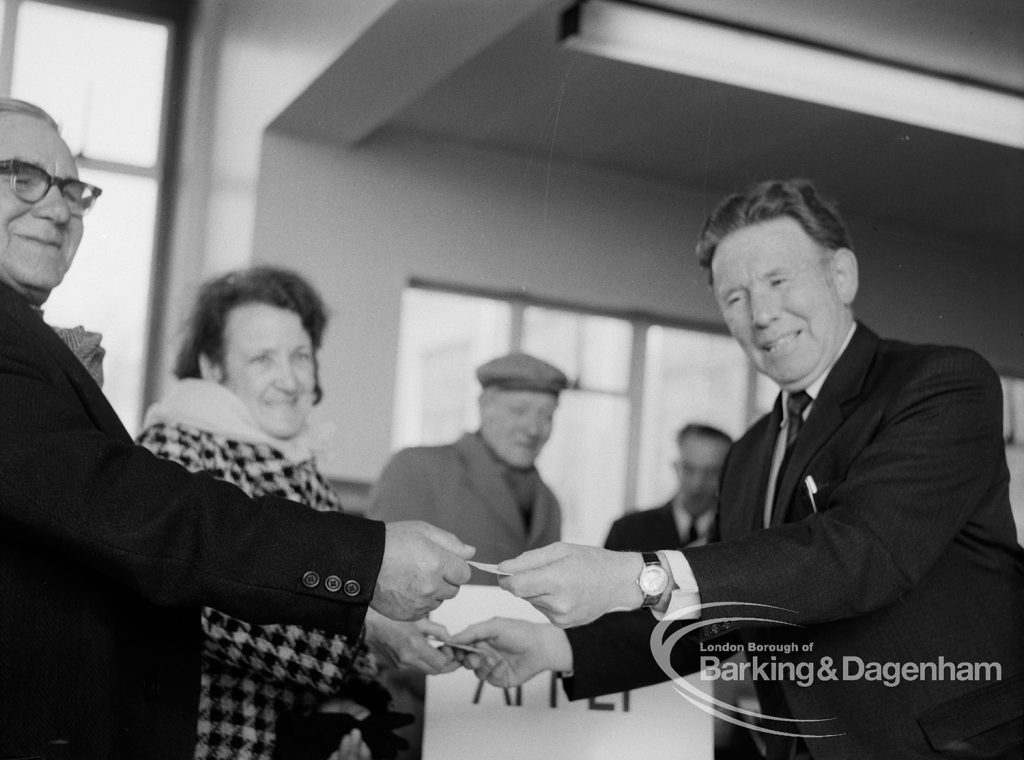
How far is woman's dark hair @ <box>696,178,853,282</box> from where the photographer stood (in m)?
1.87

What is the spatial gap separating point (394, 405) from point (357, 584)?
2.09 m

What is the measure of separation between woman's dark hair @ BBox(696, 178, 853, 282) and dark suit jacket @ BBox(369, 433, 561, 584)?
1.72 ft

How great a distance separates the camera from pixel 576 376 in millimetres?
2781

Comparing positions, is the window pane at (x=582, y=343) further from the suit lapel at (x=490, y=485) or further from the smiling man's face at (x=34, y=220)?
the smiling man's face at (x=34, y=220)

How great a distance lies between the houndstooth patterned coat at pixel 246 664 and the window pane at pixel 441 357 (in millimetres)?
514

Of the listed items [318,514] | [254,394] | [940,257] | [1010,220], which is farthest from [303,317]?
[1010,220]

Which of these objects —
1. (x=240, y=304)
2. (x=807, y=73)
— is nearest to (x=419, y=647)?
(x=240, y=304)

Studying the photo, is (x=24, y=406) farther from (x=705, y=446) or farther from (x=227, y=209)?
(x=705, y=446)

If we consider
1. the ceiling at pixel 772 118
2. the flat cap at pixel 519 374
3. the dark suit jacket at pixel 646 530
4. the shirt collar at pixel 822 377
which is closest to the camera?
the shirt collar at pixel 822 377

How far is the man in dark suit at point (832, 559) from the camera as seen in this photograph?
154cm

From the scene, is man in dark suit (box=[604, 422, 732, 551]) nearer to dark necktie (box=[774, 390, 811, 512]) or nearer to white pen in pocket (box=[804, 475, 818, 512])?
dark necktie (box=[774, 390, 811, 512])

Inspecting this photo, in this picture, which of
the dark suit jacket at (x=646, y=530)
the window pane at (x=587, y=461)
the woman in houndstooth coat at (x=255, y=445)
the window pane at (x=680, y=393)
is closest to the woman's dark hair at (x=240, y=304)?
the woman in houndstooth coat at (x=255, y=445)

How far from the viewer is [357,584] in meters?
1.38
